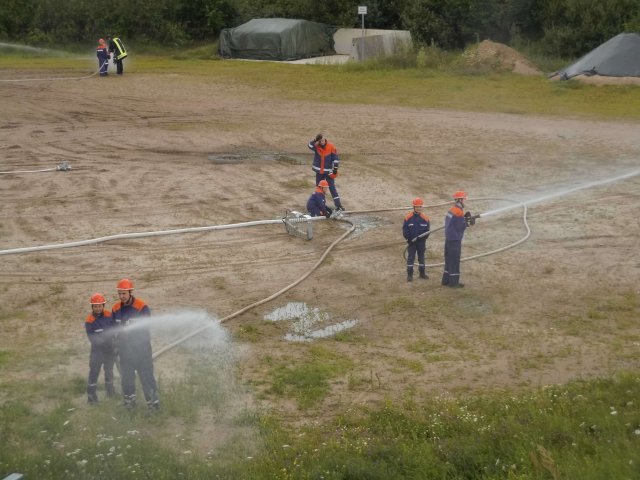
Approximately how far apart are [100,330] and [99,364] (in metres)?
0.43

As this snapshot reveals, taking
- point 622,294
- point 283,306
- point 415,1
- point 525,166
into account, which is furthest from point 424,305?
point 415,1

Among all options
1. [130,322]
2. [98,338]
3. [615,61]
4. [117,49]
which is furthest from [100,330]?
[117,49]

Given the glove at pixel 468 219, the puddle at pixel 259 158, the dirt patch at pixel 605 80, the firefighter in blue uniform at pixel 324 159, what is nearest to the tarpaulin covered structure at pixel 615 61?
the dirt patch at pixel 605 80

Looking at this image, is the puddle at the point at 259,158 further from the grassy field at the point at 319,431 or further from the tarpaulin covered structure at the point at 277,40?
the tarpaulin covered structure at the point at 277,40

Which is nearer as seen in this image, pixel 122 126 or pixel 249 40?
pixel 122 126

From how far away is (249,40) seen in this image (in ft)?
139

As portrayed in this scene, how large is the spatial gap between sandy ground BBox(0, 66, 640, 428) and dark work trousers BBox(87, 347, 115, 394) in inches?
40.6

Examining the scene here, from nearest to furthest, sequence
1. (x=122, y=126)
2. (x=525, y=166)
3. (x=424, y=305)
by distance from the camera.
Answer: (x=424, y=305) → (x=525, y=166) → (x=122, y=126)

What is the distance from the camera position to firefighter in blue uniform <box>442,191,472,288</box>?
1455cm

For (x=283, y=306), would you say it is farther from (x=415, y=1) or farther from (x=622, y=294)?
(x=415, y=1)

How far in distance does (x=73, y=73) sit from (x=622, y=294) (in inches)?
1069

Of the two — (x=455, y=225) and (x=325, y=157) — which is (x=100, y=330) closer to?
(x=455, y=225)

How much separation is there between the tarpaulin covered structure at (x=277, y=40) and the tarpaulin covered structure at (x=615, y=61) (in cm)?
1376

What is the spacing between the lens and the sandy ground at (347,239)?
12375mm
